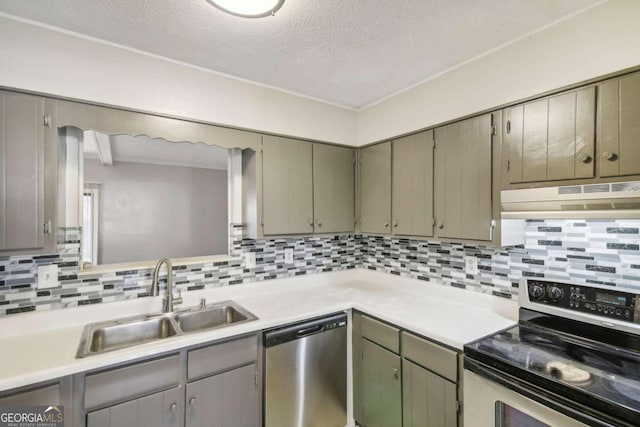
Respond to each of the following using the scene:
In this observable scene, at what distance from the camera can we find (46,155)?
1.50 m

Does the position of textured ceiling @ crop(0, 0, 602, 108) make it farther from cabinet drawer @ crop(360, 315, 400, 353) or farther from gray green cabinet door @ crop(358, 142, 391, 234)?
cabinet drawer @ crop(360, 315, 400, 353)

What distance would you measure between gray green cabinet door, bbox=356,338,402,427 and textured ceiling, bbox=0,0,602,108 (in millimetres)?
1735

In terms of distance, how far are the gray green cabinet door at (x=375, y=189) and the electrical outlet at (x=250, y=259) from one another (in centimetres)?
90

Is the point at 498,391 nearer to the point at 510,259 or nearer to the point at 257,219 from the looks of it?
the point at 510,259

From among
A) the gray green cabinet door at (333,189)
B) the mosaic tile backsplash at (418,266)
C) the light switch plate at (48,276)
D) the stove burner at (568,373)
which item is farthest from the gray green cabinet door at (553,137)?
the light switch plate at (48,276)

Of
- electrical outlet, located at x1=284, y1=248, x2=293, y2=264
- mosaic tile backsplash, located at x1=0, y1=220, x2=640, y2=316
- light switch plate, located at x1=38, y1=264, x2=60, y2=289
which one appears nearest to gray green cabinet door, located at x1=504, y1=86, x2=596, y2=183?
mosaic tile backsplash, located at x1=0, y1=220, x2=640, y2=316

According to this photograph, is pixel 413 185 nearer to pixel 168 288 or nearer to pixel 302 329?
pixel 302 329

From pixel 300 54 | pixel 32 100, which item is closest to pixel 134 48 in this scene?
pixel 32 100

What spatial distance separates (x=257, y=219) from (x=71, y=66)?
1.27 m

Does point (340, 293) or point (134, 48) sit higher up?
point (134, 48)

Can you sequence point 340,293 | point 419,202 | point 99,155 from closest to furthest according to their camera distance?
point 99,155 < point 419,202 < point 340,293

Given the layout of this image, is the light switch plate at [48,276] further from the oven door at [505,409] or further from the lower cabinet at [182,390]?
the oven door at [505,409]

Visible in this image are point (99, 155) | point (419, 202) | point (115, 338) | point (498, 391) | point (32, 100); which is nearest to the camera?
point (498, 391)

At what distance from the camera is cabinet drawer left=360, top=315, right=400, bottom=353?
70.5 inches
